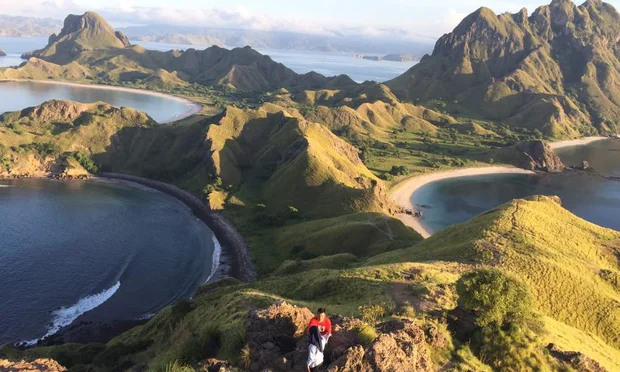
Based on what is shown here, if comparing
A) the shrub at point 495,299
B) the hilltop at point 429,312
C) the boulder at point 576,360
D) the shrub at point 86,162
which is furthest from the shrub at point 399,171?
the boulder at point 576,360

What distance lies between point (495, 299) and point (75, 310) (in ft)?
252

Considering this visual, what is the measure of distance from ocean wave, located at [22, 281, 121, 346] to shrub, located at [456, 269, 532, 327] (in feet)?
235

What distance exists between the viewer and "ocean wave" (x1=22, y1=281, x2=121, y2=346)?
73.2 m

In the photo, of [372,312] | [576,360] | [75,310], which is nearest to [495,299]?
[576,360]

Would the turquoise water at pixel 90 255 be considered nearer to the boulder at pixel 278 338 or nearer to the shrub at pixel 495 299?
the boulder at pixel 278 338

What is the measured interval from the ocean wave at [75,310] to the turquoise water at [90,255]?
0.17 metres

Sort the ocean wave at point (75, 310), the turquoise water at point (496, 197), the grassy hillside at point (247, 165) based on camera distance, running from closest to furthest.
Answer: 1. the ocean wave at point (75, 310)
2. the grassy hillside at point (247, 165)
3. the turquoise water at point (496, 197)

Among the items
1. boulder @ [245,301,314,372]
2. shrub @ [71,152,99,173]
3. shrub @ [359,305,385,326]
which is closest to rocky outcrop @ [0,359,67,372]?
boulder @ [245,301,314,372]

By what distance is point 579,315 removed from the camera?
48.0m

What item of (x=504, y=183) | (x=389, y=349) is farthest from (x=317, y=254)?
(x=504, y=183)

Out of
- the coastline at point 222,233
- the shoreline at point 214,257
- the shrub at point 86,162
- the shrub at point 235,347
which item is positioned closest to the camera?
the shrub at point 235,347

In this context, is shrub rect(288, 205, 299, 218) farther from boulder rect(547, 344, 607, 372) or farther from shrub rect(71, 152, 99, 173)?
boulder rect(547, 344, 607, 372)

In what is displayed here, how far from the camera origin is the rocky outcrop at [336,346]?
22.9m

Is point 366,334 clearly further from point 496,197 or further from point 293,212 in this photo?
point 496,197
